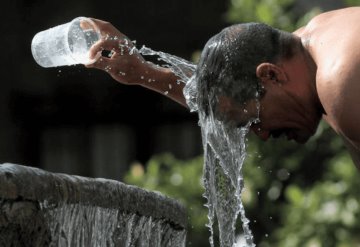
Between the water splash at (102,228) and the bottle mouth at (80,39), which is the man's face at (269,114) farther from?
the bottle mouth at (80,39)

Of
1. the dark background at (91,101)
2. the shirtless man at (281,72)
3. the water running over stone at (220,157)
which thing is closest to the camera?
the shirtless man at (281,72)

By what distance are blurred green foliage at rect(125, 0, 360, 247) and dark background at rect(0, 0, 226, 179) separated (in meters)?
3.88

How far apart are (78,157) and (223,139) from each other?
28.0ft

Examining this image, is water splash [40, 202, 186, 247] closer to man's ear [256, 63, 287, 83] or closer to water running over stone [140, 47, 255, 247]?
water running over stone [140, 47, 255, 247]

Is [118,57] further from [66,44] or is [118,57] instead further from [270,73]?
[270,73]

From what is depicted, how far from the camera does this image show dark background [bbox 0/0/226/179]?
1199 centimetres

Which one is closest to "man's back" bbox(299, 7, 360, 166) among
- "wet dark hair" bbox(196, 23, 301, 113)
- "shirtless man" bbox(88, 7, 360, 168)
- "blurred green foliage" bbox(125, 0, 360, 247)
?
"shirtless man" bbox(88, 7, 360, 168)

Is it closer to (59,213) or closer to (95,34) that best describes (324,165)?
(95,34)

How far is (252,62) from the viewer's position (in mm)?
4105

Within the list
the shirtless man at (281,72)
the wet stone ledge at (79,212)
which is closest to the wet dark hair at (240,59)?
the shirtless man at (281,72)

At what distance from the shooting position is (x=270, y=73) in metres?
4.09

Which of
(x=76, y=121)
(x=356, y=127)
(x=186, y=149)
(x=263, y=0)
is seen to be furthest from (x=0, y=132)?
(x=356, y=127)

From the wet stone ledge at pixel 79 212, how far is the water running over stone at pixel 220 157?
0.92 ft

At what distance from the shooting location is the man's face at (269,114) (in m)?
4.13
